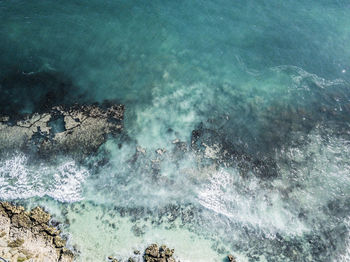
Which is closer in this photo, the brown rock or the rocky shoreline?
the rocky shoreline

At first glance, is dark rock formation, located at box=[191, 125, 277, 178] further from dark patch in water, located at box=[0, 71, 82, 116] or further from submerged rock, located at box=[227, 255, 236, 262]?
dark patch in water, located at box=[0, 71, 82, 116]

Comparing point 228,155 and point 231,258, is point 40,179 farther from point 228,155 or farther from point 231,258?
point 231,258

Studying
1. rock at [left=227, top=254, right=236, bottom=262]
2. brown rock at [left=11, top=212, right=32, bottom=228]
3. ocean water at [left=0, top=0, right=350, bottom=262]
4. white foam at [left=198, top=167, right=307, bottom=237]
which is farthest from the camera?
white foam at [left=198, top=167, right=307, bottom=237]

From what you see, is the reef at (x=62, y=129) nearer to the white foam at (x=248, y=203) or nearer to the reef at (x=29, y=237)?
the reef at (x=29, y=237)

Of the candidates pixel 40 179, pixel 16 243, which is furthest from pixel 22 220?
pixel 40 179

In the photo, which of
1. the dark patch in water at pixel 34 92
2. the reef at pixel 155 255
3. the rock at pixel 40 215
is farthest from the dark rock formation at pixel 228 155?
the rock at pixel 40 215

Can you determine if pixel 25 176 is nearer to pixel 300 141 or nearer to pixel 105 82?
pixel 105 82

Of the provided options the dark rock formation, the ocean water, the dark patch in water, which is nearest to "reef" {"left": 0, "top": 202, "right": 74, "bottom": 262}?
the ocean water
